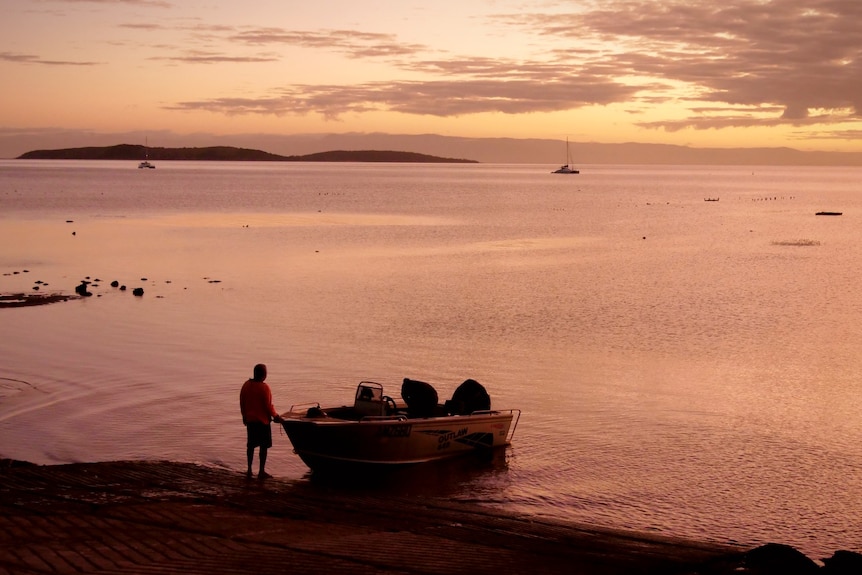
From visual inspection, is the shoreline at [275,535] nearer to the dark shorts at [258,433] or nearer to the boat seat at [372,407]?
the dark shorts at [258,433]

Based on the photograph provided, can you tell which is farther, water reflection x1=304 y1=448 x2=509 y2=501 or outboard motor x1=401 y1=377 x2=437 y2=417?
outboard motor x1=401 y1=377 x2=437 y2=417

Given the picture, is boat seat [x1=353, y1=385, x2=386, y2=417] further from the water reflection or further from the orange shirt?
the orange shirt

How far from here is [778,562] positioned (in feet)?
39.0

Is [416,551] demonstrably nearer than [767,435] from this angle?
Yes

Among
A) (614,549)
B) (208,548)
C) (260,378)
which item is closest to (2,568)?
(208,548)

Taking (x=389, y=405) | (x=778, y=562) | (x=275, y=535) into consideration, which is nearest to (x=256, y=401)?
(x=389, y=405)

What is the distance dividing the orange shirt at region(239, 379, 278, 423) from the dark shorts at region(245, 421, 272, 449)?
97 millimetres

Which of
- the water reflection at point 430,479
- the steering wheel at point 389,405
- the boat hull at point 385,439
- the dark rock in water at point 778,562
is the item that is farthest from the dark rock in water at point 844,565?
the steering wheel at point 389,405

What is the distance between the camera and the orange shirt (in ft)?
52.1

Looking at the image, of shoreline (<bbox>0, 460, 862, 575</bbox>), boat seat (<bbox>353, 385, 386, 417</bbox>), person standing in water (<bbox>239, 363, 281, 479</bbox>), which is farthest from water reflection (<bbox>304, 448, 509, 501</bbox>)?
shoreline (<bbox>0, 460, 862, 575</bbox>)

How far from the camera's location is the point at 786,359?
1187 inches

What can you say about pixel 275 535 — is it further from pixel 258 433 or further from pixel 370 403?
pixel 370 403

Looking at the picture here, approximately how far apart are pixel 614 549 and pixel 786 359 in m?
19.7

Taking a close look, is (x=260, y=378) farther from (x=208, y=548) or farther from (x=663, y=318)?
(x=663, y=318)
